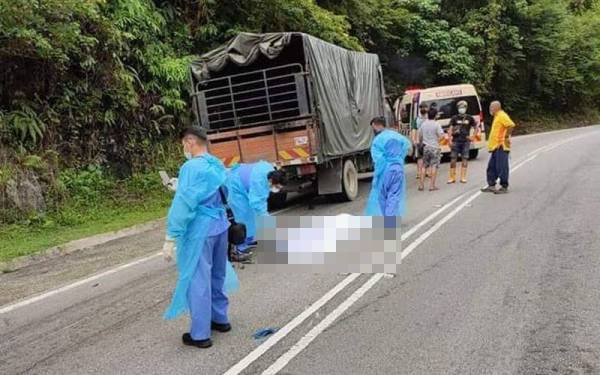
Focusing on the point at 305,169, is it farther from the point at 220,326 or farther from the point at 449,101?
the point at 449,101

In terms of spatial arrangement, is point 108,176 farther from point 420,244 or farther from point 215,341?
point 215,341

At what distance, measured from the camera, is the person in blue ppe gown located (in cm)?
489

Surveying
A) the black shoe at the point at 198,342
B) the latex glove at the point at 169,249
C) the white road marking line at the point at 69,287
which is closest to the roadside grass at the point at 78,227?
the white road marking line at the point at 69,287

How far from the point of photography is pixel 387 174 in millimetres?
8656

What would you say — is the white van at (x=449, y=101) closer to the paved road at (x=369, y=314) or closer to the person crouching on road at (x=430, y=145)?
the person crouching on road at (x=430, y=145)

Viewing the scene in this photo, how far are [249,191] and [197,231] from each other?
8.66ft

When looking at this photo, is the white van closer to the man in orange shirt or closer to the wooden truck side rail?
the man in orange shirt

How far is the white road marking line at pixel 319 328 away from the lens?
4598mm

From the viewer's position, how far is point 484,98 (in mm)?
37469

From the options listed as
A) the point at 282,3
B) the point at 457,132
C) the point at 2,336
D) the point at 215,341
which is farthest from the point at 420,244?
the point at 282,3

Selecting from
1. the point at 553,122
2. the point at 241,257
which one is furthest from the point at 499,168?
the point at 553,122

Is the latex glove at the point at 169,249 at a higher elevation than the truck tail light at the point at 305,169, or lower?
higher

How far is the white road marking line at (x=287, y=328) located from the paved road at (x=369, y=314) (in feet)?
0.08

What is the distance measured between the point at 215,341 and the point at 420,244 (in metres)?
3.96
